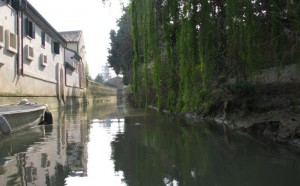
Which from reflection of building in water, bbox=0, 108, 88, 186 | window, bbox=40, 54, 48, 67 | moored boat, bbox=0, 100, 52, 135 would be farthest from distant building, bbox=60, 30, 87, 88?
reflection of building in water, bbox=0, 108, 88, 186

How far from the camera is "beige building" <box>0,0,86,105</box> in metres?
17.4

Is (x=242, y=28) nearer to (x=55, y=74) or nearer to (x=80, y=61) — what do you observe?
(x=55, y=74)

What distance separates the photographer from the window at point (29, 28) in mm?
21031

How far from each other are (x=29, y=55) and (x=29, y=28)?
1580mm

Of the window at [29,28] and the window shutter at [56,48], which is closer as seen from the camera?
the window at [29,28]

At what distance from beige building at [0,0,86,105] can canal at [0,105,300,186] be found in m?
7.76

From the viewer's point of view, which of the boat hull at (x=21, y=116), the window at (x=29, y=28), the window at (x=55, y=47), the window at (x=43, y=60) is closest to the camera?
the boat hull at (x=21, y=116)

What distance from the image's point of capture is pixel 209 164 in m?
6.87

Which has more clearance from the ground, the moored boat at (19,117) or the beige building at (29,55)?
the beige building at (29,55)

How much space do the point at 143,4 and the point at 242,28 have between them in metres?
2.10

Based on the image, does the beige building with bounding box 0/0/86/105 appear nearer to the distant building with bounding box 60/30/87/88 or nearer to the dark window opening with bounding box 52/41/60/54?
the dark window opening with bounding box 52/41/60/54

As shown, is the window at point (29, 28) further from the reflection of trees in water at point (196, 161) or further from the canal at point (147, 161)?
the reflection of trees in water at point (196, 161)

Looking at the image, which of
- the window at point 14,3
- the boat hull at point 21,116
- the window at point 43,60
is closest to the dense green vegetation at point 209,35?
the boat hull at point 21,116

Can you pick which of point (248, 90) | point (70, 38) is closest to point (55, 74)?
point (70, 38)
